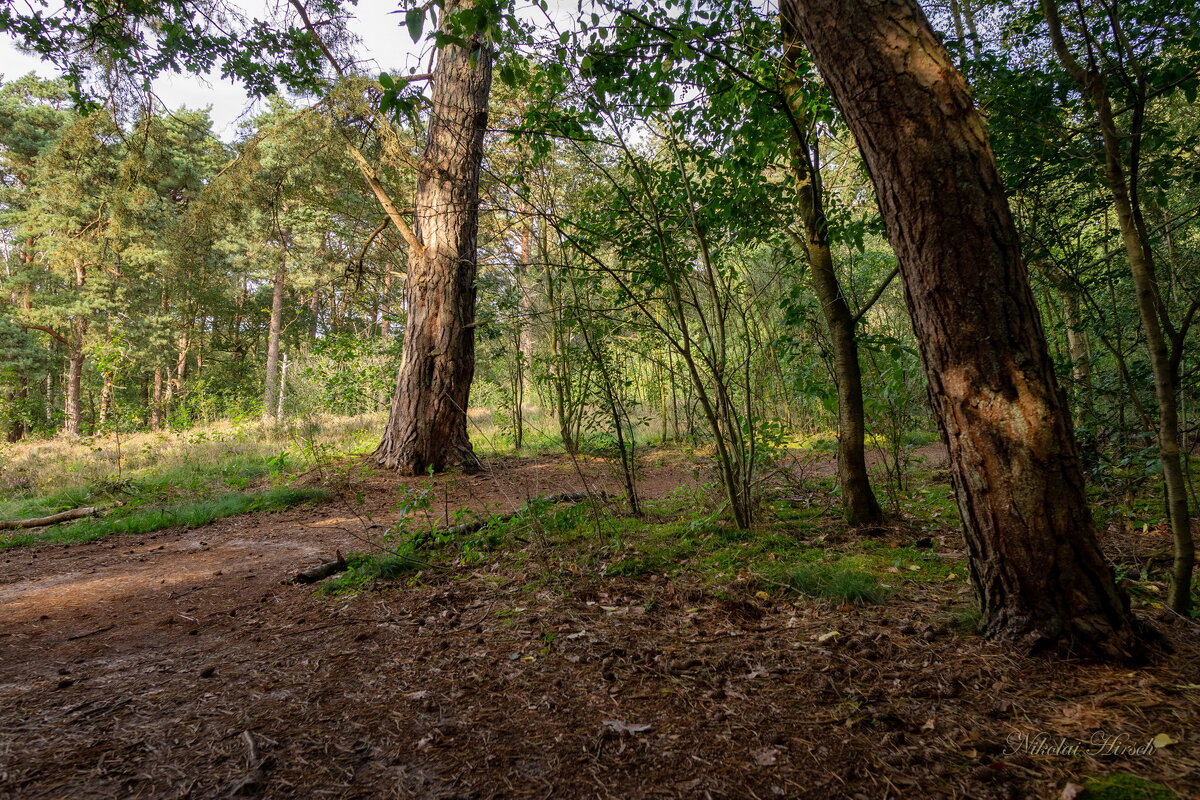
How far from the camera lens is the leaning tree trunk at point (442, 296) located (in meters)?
7.52

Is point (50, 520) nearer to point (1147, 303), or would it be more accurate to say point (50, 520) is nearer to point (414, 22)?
point (414, 22)

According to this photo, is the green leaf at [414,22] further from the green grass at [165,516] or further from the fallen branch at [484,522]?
the green grass at [165,516]

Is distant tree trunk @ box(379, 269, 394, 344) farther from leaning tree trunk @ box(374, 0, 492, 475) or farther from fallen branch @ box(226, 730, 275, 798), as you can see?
fallen branch @ box(226, 730, 275, 798)

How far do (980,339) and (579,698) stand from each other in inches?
76.1

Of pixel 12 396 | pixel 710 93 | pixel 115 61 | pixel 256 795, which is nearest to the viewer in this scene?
pixel 256 795

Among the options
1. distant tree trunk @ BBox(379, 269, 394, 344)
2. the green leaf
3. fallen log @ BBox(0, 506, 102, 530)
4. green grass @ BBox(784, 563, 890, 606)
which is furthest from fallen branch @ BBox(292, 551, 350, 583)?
fallen log @ BBox(0, 506, 102, 530)

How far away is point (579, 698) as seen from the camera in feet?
6.68

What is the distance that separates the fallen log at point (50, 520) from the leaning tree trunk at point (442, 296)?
3.05 meters

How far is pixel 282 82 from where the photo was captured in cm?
710

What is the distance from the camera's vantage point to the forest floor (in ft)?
5.06

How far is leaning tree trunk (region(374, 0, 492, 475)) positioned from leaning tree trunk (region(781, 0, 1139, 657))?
608 centimetres

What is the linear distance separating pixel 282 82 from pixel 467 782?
8393 mm

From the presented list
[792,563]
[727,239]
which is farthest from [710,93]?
[792,563]

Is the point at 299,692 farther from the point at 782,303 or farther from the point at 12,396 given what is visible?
the point at 12,396
